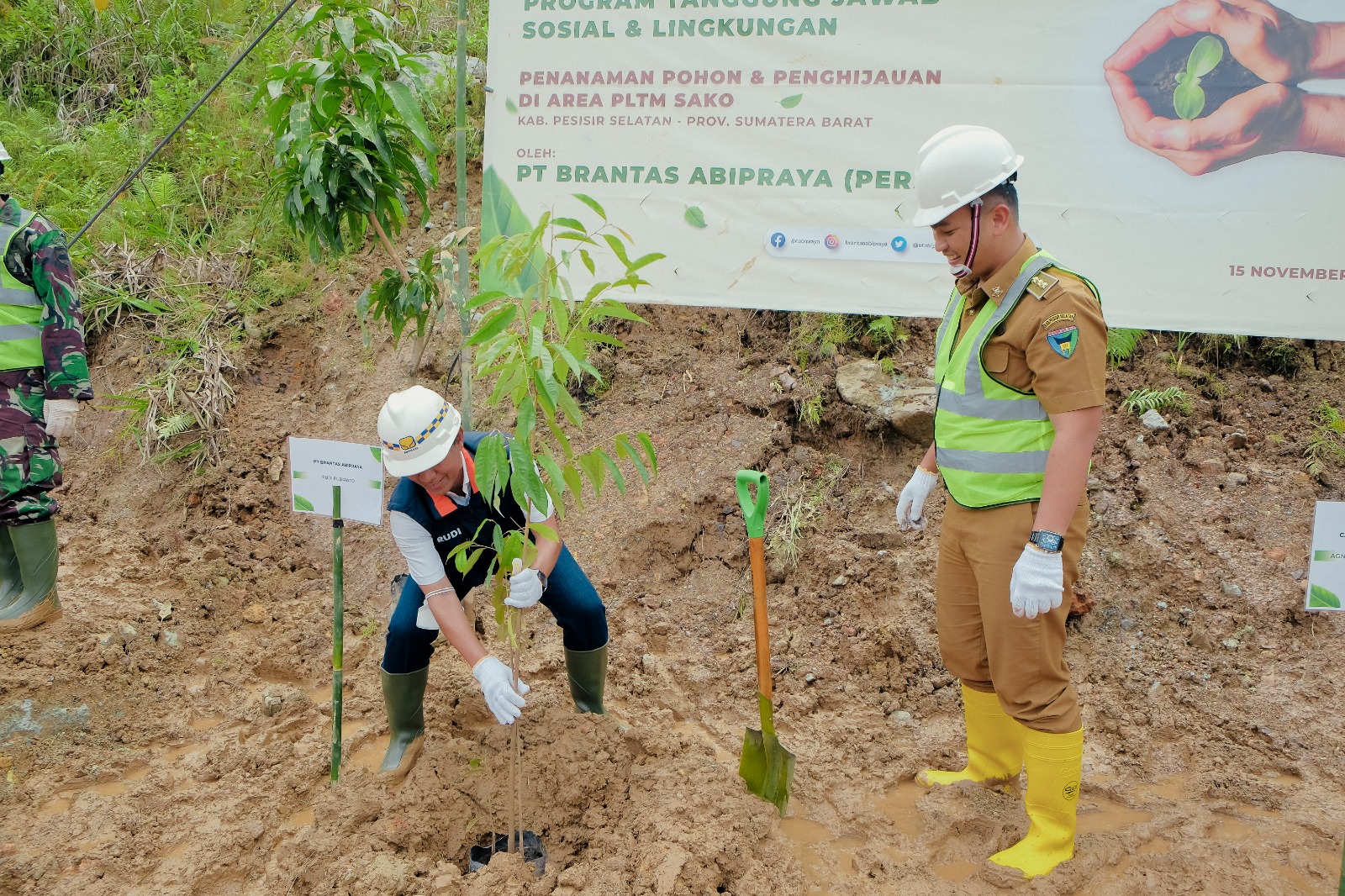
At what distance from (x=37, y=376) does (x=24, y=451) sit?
0.92 feet

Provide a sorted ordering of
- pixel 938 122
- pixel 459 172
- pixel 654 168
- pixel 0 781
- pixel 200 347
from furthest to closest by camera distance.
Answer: pixel 200 347 < pixel 654 168 < pixel 938 122 < pixel 459 172 < pixel 0 781

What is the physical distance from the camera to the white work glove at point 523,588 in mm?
2477

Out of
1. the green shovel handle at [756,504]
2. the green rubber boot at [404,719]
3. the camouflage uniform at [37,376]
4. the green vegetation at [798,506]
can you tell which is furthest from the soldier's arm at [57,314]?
the green vegetation at [798,506]

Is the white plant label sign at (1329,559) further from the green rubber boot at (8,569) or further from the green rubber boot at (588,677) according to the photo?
the green rubber boot at (8,569)

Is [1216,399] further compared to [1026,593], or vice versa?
[1216,399]

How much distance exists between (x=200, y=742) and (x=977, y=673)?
2.63m

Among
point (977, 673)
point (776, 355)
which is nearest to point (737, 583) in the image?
point (776, 355)

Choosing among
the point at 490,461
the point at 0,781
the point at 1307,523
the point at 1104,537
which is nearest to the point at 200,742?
the point at 0,781

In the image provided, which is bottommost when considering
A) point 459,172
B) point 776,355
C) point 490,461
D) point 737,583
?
point 737,583

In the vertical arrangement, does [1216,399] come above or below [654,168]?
below

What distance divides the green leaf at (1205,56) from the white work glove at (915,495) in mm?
1845

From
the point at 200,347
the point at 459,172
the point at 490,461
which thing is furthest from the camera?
the point at 200,347

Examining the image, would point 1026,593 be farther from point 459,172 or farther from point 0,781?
point 0,781

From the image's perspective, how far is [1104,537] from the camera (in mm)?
3727
